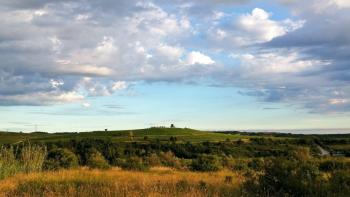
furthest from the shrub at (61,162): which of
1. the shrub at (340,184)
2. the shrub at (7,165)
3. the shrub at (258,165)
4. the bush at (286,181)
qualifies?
the shrub at (340,184)

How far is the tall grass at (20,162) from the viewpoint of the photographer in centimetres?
2058

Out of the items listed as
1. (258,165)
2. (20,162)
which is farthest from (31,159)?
(258,165)

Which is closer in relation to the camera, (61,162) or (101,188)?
(101,188)

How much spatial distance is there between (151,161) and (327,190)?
33759 mm

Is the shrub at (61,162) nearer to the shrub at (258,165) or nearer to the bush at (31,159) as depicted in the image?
the bush at (31,159)

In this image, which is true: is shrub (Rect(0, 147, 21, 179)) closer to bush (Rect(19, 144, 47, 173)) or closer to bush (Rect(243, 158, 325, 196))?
bush (Rect(19, 144, 47, 173))

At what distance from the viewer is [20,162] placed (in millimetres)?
23109

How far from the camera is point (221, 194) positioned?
13.9 metres

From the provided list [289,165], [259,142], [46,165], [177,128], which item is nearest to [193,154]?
[259,142]

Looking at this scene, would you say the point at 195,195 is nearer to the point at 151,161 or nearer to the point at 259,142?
the point at 151,161

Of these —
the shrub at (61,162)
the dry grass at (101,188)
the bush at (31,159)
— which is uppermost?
the bush at (31,159)

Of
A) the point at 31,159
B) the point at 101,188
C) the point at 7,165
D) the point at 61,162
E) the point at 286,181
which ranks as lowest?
the point at 101,188

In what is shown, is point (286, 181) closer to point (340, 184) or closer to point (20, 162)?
point (340, 184)

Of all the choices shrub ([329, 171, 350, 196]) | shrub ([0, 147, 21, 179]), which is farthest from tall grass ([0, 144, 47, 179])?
shrub ([329, 171, 350, 196])
